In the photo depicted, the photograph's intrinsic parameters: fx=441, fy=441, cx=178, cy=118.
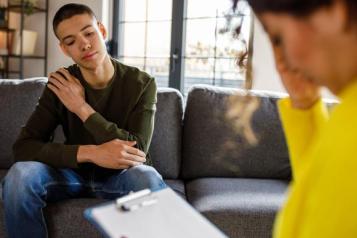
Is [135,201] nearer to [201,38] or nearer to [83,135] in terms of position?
[83,135]

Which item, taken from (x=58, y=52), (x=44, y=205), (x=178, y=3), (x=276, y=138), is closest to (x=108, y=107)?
(x=44, y=205)

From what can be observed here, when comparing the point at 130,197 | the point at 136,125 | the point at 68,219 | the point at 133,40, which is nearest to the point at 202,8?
the point at 133,40

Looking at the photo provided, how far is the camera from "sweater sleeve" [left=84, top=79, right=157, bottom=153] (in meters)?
1.55

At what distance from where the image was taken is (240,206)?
5.22ft

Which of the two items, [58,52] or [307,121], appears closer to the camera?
[307,121]

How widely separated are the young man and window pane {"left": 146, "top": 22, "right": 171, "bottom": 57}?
197 cm

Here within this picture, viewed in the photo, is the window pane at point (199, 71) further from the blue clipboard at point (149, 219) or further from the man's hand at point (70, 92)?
the blue clipboard at point (149, 219)

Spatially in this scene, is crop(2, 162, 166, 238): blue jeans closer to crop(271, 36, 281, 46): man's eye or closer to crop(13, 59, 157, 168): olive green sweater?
crop(13, 59, 157, 168): olive green sweater

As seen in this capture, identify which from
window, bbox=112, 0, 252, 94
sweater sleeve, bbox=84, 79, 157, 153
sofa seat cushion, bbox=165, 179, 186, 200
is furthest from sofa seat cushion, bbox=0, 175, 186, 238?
window, bbox=112, 0, 252, 94

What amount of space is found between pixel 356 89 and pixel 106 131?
1319mm

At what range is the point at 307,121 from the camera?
0.47 m

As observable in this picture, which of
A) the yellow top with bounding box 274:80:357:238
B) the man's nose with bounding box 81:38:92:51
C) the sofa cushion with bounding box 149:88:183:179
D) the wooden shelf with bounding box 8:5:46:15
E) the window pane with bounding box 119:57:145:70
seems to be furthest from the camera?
the wooden shelf with bounding box 8:5:46:15

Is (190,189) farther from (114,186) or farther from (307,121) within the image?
(307,121)

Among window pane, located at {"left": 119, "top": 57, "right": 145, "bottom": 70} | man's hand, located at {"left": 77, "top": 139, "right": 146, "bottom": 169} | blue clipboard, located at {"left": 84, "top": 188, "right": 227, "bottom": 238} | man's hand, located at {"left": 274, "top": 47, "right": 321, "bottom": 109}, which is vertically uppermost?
window pane, located at {"left": 119, "top": 57, "right": 145, "bottom": 70}
